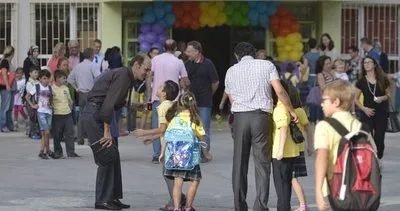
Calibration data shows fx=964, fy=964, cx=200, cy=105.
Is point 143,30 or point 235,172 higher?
point 143,30

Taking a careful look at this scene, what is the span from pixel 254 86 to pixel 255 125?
0.41m

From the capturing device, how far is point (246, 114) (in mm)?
10094

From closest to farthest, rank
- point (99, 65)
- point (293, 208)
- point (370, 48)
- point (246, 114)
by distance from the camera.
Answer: point (246, 114), point (293, 208), point (99, 65), point (370, 48)

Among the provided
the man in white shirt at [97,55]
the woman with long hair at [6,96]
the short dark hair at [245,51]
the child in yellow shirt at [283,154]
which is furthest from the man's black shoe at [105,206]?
the woman with long hair at [6,96]

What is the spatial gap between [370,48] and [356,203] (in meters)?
13.7

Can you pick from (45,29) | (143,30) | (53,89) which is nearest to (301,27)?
(143,30)

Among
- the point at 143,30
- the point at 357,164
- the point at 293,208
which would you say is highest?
the point at 143,30

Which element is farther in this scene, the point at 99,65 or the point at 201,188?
the point at 99,65

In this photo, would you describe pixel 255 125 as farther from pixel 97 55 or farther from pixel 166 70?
pixel 97 55

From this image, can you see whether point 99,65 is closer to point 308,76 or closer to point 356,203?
point 308,76

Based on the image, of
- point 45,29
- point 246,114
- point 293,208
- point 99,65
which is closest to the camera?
point 246,114

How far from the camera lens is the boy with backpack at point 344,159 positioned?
6.80 metres

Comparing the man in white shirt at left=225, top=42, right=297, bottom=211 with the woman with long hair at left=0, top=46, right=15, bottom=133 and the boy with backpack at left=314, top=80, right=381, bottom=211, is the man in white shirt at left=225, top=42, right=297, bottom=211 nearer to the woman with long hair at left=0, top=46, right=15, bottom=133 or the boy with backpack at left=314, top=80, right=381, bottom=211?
the boy with backpack at left=314, top=80, right=381, bottom=211

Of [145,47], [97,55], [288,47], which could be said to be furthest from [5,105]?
[288,47]
